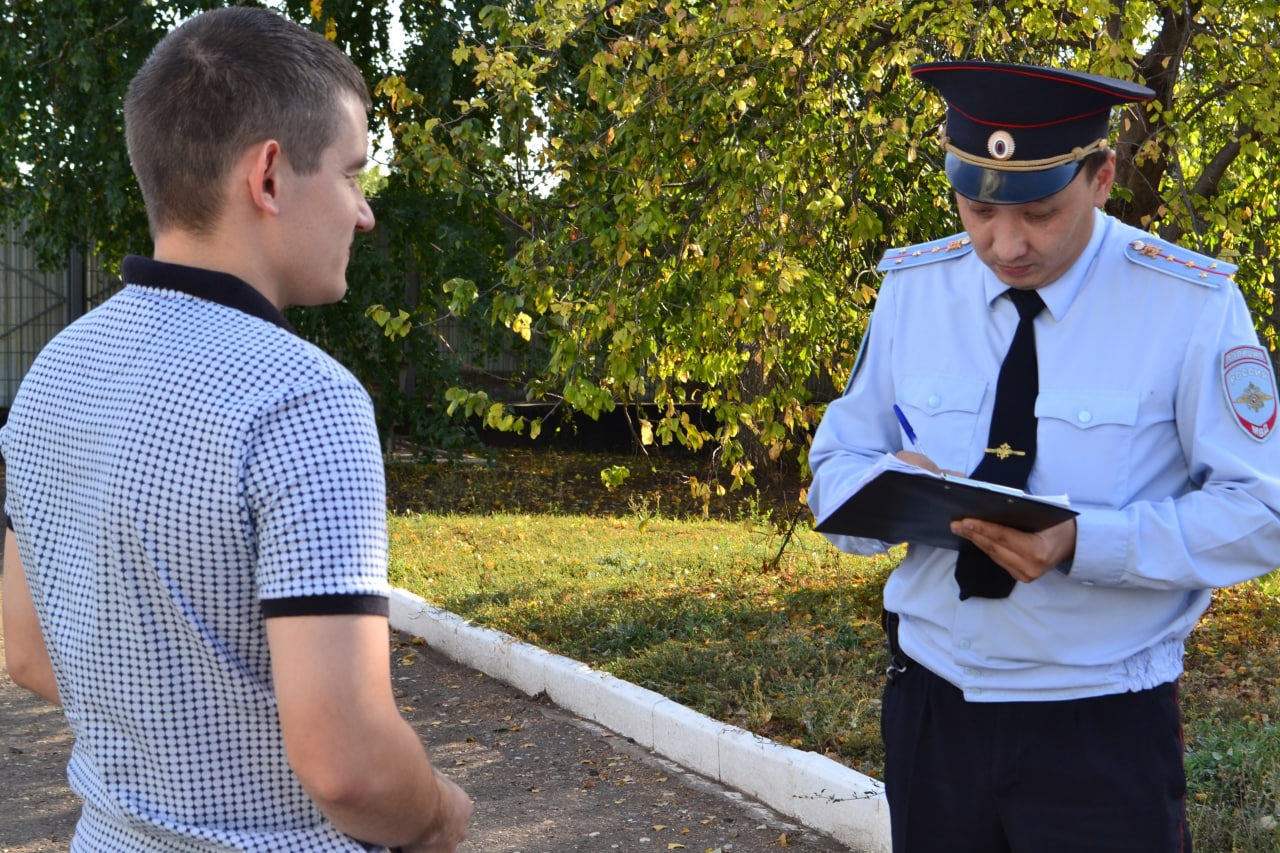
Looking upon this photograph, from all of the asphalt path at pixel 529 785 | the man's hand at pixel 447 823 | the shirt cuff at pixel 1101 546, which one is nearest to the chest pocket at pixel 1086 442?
the shirt cuff at pixel 1101 546

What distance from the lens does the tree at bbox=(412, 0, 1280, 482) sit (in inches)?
224

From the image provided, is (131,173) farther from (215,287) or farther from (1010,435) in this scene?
(215,287)

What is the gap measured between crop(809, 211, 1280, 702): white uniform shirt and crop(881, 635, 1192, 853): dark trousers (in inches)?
1.7

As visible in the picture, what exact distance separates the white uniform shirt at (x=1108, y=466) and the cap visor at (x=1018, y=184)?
0.16 metres

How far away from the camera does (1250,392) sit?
7.55ft

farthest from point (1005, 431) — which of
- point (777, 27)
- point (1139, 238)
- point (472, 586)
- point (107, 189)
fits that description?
point (107, 189)

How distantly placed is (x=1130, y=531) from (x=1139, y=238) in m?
0.61

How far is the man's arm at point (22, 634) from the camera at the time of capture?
1854mm

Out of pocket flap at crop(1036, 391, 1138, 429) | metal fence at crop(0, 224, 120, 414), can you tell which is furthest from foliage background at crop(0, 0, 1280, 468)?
metal fence at crop(0, 224, 120, 414)

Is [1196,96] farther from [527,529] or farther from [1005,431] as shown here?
[527,529]

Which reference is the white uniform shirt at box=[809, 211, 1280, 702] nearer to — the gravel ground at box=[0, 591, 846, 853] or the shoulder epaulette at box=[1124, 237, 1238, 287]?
the shoulder epaulette at box=[1124, 237, 1238, 287]

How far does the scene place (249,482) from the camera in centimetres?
144

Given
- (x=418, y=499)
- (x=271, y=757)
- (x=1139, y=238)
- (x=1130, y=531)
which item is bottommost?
(x=418, y=499)

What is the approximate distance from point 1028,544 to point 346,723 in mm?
1320
